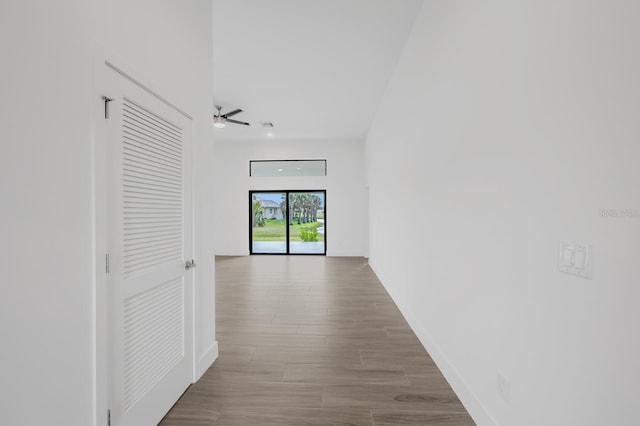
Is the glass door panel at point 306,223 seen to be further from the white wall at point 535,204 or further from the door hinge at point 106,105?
the door hinge at point 106,105

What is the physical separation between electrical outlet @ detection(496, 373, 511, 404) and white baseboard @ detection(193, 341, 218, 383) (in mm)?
1981

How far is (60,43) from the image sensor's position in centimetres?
115

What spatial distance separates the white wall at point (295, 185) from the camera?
27.9 ft

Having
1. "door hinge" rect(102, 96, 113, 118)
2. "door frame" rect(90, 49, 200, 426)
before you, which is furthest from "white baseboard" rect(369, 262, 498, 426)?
"door hinge" rect(102, 96, 113, 118)

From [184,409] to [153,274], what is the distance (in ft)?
3.01

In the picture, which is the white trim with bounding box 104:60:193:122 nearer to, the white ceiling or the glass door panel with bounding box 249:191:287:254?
the white ceiling

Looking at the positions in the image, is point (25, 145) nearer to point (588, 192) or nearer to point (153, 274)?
point (153, 274)

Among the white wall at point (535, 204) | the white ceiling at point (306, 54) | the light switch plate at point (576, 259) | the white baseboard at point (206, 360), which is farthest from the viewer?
the white ceiling at point (306, 54)

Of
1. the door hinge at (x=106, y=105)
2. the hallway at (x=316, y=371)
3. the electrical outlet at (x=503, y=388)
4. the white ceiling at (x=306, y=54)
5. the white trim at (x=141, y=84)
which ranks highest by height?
the white ceiling at (x=306, y=54)

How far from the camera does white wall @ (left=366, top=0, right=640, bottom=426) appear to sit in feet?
3.10

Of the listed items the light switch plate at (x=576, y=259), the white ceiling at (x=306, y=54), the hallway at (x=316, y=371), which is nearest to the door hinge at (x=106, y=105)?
the hallway at (x=316, y=371)

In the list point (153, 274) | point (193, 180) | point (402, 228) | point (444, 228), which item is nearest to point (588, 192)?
point (444, 228)

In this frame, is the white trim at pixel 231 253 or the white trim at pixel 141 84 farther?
the white trim at pixel 231 253

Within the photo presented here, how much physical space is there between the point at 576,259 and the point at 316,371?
1925 millimetres
